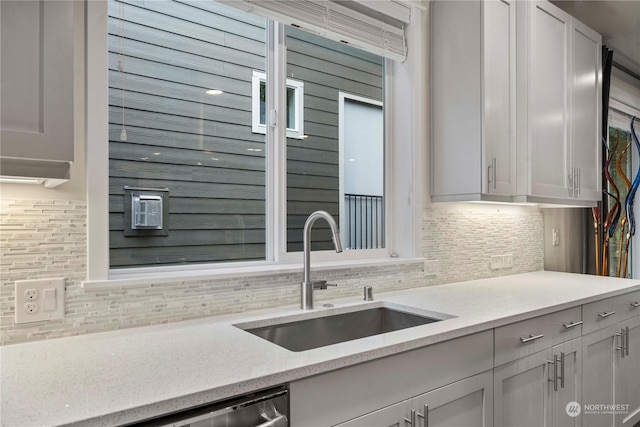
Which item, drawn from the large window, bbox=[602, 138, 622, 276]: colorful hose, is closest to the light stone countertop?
the large window

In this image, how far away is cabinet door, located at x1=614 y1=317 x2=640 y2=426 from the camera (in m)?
2.31

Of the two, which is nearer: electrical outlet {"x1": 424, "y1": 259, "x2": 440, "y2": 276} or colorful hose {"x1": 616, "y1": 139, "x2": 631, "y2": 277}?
electrical outlet {"x1": 424, "y1": 259, "x2": 440, "y2": 276}

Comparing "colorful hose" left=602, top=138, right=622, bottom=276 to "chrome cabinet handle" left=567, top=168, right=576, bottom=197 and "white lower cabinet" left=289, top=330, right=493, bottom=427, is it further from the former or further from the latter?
"white lower cabinet" left=289, top=330, right=493, bottom=427

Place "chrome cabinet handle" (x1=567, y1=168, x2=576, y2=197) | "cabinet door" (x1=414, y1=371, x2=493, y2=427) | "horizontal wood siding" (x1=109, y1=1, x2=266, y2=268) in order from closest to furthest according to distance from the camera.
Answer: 1. "cabinet door" (x1=414, y1=371, x2=493, y2=427)
2. "horizontal wood siding" (x1=109, y1=1, x2=266, y2=268)
3. "chrome cabinet handle" (x1=567, y1=168, x2=576, y2=197)

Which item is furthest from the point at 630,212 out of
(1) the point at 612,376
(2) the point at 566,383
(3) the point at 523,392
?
(3) the point at 523,392

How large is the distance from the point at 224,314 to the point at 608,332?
1.93 metres

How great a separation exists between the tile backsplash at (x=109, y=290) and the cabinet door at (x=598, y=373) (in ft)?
2.49

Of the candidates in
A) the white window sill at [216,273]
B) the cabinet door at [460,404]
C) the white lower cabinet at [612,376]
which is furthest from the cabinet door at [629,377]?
the white window sill at [216,273]

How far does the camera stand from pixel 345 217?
2225 millimetres

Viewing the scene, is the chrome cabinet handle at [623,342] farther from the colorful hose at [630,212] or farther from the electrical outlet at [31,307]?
the electrical outlet at [31,307]

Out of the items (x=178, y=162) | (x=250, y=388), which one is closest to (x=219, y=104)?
(x=178, y=162)

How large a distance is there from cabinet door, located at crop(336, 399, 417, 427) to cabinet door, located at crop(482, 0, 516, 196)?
1213 millimetres

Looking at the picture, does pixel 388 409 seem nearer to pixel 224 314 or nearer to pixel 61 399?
pixel 224 314

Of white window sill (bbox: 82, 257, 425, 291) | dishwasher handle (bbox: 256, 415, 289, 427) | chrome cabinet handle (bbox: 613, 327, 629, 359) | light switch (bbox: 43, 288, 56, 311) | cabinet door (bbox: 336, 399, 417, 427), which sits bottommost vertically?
chrome cabinet handle (bbox: 613, 327, 629, 359)
